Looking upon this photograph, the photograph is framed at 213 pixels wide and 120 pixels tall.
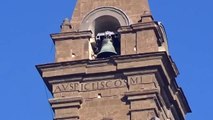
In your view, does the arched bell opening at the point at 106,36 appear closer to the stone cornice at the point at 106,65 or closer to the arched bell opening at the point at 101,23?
the arched bell opening at the point at 101,23

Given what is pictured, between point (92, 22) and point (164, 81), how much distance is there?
4.90 metres

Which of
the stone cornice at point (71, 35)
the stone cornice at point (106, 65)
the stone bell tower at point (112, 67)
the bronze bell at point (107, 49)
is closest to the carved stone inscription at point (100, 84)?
the stone bell tower at point (112, 67)

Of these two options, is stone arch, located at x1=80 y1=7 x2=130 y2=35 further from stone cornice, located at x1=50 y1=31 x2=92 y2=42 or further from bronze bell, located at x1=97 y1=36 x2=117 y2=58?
bronze bell, located at x1=97 y1=36 x2=117 y2=58

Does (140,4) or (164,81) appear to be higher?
(140,4)

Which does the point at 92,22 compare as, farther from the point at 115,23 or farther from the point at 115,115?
the point at 115,115

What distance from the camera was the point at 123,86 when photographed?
66.6 m

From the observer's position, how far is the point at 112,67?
67000 mm

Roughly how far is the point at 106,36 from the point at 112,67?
88.5 inches

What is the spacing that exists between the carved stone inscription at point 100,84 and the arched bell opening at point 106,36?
1698mm

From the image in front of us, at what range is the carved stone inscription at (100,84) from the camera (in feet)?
218

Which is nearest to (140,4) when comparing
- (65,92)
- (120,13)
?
(120,13)

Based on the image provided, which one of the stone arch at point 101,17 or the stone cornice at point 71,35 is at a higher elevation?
the stone arch at point 101,17

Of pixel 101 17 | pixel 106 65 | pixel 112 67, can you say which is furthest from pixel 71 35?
pixel 112 67

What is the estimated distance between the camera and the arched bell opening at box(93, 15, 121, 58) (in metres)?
68.1
